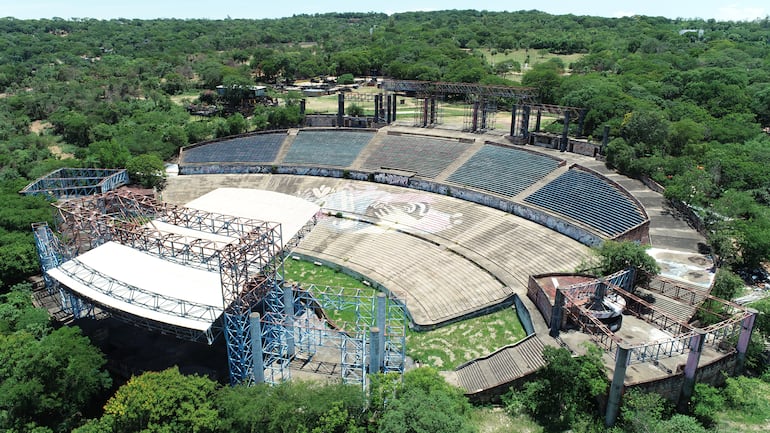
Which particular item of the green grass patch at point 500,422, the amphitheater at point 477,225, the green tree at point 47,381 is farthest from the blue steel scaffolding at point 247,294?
the amphitheater at point 477,225

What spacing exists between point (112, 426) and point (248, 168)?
47.1 metres

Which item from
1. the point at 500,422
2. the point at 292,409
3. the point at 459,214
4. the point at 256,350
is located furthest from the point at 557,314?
the point at 459,214

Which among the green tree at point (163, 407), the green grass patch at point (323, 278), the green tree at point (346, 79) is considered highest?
the green tree at point (346, 79)

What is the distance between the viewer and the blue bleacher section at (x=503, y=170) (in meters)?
60.5

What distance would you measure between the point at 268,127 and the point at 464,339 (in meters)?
61.0

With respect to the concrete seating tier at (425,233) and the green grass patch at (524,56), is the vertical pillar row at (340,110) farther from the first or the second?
the green grass patch at (524,56)

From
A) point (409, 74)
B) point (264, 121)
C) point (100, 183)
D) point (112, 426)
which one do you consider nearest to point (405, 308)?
point (112, 426)

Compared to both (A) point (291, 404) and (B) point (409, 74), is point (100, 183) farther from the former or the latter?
(B) point (409, 74)

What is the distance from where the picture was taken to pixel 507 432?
1224 inches

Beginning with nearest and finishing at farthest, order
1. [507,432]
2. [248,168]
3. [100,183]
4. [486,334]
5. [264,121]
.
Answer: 1. [507,432]
2. [486,334]
3. [100,183]
4. [248,168]
5. [264,121]

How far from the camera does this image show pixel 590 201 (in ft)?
178

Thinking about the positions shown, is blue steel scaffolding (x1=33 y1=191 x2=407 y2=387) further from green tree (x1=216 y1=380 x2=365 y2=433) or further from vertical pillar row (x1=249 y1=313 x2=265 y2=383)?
green tree (x1=216 y1=380 x2=365 y2=433)

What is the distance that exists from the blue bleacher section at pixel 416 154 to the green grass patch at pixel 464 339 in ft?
91.2

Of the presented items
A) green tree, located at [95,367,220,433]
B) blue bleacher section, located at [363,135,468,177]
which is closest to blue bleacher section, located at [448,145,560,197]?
blue bleacher section, located at [363,135,468,177]
